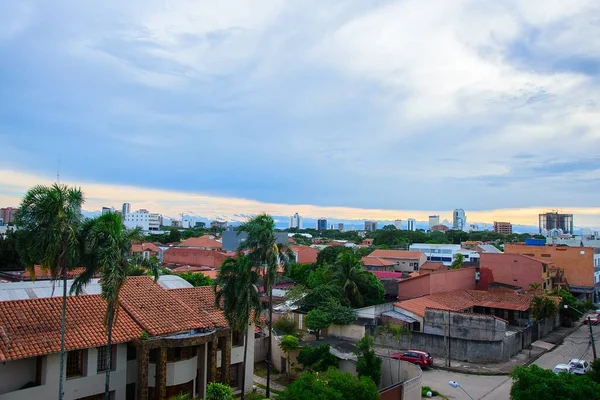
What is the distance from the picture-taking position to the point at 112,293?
1722 centimetres

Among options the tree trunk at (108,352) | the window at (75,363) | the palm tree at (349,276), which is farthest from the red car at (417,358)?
the window at (75,363)

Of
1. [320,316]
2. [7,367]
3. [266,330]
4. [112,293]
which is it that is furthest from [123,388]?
[320,316]

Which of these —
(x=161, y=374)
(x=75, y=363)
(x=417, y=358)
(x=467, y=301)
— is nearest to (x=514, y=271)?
(x=467, y=301)

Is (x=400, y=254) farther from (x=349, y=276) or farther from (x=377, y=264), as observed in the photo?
(x=349, y=276)

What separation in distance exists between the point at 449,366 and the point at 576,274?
40.3 m

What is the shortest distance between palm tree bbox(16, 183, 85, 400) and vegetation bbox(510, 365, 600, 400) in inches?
683

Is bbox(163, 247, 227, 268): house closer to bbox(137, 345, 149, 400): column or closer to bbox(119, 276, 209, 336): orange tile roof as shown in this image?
bbox(119, 276, 209, 336): orange tile roof

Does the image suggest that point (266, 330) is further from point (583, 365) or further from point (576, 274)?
point (576, 274)

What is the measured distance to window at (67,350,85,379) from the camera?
19.3 meters

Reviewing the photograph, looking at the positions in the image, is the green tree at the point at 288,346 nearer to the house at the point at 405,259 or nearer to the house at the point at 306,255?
the house at the point at 405,259

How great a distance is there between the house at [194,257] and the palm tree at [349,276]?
34031 mm

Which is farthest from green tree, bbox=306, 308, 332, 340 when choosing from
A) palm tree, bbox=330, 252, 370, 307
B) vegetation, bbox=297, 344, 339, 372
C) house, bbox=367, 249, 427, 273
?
house, bbox=367, 249, 427, 273

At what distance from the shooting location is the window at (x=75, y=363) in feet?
63.3

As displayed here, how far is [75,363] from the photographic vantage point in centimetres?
1953
